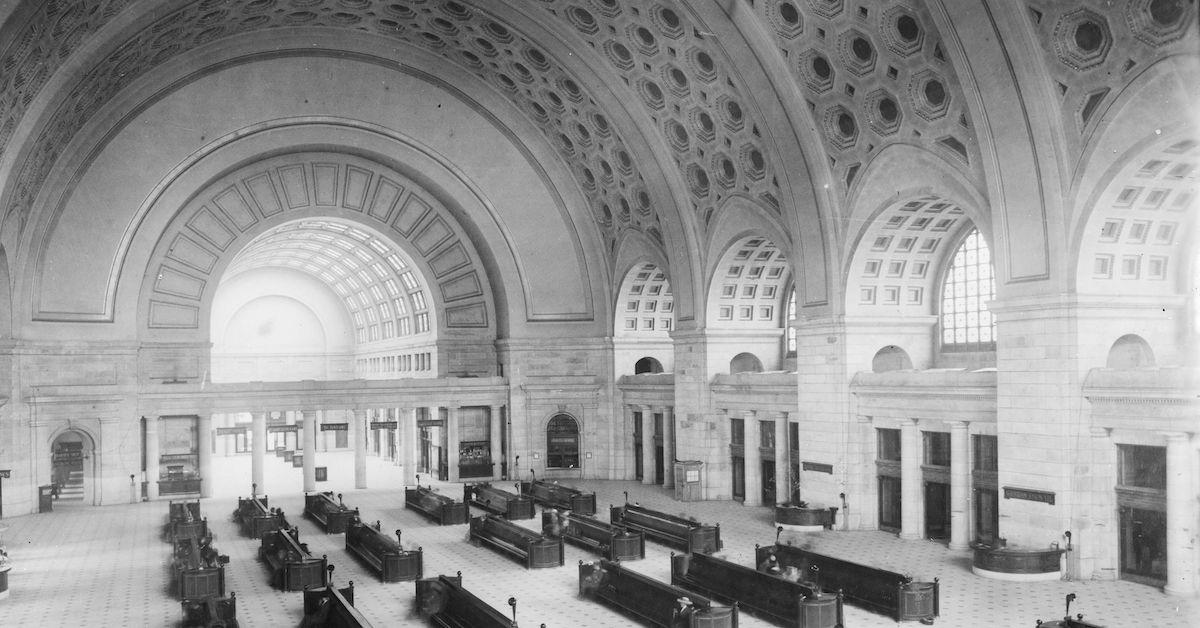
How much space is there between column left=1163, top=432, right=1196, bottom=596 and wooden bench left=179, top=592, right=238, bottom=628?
54.8ft

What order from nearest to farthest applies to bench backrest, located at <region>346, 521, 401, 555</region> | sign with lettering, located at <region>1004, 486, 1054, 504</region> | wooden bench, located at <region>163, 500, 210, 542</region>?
sign with lettering, located at <region>1004, 486, 1054, 504</region> < bench backrest, located at <region>346, 521, 401, 555</region> < wooden bench, located at <region>163, 500, 210, 542</region>

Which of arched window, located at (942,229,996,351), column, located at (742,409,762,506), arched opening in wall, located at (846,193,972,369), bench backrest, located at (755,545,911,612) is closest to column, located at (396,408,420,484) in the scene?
column, located at (742,409,762,506)

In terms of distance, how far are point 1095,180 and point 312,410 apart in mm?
27234

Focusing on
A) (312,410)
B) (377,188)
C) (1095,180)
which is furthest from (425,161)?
(1095,180)

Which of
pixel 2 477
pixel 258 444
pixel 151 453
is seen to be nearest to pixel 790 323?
pixel 258 444

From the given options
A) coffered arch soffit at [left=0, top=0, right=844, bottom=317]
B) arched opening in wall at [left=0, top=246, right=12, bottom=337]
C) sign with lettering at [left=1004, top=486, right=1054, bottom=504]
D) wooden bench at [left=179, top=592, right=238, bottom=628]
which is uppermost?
coffered arch soffit at [left=0, top=0, right=844, bottom=317]

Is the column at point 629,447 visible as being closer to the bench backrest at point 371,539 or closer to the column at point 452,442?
the column at point 452,442

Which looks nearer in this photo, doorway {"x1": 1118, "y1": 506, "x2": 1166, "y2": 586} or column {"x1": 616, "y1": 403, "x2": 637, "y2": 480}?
doorway {"x1": 1118, "y1": 506, "x2": 1166, "y2": 586}

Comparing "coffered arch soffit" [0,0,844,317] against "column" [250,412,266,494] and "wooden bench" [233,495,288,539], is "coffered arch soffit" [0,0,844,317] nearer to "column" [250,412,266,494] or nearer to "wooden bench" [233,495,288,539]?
"column" [250,412,266,494]

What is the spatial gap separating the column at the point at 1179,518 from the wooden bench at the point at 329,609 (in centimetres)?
1457

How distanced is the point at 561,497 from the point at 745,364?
856 centimetres

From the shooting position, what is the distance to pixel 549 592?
20.2 metres

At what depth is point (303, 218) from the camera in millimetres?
39469

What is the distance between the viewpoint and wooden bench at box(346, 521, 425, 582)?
2142 centimetres
